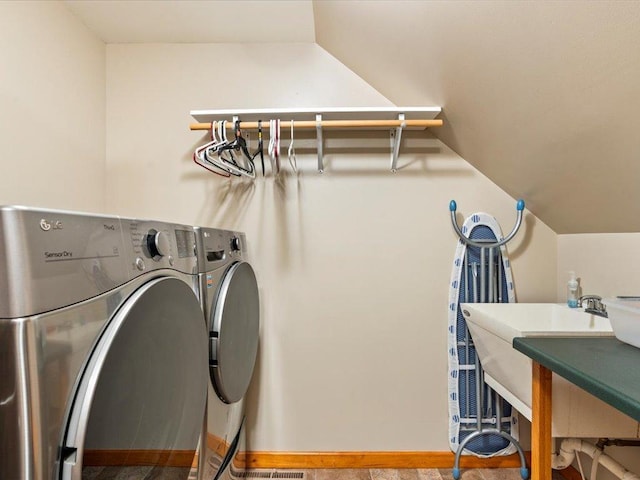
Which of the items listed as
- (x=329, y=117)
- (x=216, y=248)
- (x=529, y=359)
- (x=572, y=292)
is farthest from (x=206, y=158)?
(x=572, y=292)

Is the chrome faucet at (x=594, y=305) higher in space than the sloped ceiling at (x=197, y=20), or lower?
lower

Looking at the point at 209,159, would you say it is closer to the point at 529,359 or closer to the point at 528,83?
the point at 528,83

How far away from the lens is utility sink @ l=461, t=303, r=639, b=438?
3.57 ft

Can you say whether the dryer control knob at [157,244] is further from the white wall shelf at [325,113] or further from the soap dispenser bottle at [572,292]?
the soap dispenser bottle at [572,292]

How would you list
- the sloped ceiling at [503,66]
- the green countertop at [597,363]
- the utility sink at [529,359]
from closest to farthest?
the green countertop at [597,363] → the sloped ceiling at [503,66] → the utility sink at [529,359]

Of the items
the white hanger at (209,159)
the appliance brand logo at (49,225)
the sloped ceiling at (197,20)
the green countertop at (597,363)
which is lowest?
the green countertop at (597,363)

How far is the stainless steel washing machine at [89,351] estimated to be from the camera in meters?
0.49

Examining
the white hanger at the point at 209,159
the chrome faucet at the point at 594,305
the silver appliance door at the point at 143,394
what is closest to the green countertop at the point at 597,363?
the chrome faucet at the point at 594,305

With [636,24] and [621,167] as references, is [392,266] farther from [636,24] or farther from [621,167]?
[636,24]

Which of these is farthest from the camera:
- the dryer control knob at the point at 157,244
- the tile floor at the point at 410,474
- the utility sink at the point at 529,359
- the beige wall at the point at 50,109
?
the tile floor at the point at 410,474

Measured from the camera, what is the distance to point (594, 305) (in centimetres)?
154

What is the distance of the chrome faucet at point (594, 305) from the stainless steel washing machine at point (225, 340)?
4.87ft

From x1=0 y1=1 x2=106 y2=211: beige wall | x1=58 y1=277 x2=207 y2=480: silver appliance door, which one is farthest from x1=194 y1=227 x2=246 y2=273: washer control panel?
x1=0 y1=1 x2=106 y2=211: beige wall

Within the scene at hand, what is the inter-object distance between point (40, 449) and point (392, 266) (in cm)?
157
